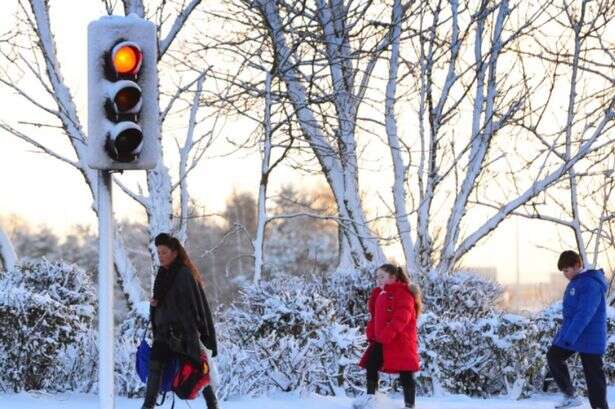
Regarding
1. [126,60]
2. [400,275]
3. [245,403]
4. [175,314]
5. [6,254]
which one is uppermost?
[126,60]

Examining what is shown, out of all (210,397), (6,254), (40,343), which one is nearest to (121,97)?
(210,397)

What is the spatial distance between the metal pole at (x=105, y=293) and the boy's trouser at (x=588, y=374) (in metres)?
5.15

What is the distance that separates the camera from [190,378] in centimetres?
1006

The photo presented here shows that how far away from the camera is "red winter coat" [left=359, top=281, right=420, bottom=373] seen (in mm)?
11641

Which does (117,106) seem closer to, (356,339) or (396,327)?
(396,327)

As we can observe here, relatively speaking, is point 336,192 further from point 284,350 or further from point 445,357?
point 284,350

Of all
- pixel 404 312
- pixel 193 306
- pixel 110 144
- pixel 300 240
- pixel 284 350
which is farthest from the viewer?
pixel 300 240

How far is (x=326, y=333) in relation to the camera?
1332 centimetres

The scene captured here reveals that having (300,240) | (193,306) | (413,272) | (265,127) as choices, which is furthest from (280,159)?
(300,240)

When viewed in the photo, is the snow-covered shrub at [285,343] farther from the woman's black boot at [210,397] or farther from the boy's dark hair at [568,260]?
the boy's dark hair at [568,260]

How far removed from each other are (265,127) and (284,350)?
165 inches

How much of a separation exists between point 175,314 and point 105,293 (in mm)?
1822

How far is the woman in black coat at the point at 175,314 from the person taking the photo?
32.1 feet

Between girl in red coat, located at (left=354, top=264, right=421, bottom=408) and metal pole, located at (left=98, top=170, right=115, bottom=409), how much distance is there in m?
4.04
